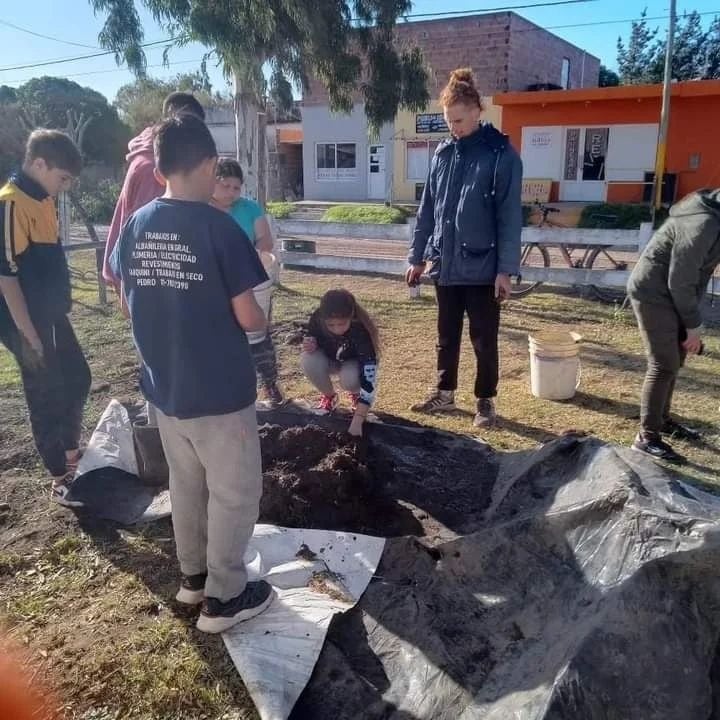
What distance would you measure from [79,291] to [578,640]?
357 inches

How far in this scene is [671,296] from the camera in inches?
147

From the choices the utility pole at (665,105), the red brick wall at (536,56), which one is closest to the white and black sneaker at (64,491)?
the utility pole at (665,105)

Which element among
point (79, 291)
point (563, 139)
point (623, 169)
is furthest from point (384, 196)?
point (79, 291)

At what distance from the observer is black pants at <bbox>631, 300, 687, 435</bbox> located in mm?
3828

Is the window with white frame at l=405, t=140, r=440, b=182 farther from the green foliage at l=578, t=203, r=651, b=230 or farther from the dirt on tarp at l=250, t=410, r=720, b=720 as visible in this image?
the dirt on tarp at l=250, t=410, r=720, b=720

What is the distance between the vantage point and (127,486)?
361 cm

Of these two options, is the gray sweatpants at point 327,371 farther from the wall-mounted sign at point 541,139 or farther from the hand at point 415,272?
the wall-mounted sign at point 541,139

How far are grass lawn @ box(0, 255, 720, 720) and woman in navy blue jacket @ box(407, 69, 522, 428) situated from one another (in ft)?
1.94

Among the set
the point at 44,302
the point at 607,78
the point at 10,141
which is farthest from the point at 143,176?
the point at 607,78

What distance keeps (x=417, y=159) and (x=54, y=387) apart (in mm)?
22216

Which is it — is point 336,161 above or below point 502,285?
above

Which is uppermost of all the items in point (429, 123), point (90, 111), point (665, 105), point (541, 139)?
point (90, 111)

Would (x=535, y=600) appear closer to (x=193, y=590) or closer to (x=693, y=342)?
(x=193, y=590)

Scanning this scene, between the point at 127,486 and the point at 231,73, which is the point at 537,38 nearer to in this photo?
the point at 231,73
